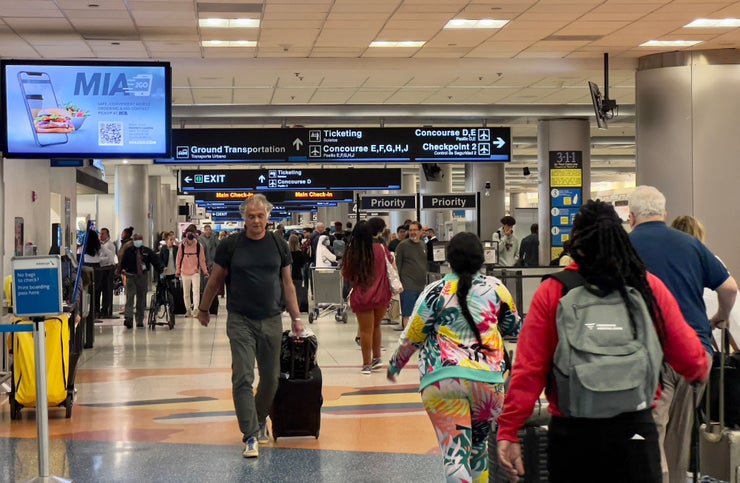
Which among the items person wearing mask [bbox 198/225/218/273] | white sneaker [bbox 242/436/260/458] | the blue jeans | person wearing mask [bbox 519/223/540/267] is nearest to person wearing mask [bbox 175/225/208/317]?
person wearing mask [bbox 198/225/218/273]

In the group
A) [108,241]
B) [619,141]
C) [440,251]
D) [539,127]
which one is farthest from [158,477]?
[619,141]

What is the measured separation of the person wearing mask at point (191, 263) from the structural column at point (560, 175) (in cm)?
725

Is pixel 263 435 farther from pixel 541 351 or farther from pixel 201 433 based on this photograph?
pixel 541 351

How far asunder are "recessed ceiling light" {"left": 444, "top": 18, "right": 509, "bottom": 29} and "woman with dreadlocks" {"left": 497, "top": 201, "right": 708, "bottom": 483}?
8.88 metres

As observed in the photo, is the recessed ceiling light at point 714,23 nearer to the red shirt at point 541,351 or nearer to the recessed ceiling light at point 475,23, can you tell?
the recessed ceiling light at point 475,23

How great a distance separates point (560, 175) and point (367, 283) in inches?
439

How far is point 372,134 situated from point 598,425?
14.4 metres

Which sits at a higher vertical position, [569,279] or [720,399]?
[569,279]

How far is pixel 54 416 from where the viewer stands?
943cm

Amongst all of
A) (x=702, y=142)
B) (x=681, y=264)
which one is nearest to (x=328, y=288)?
(x=702, y=142)

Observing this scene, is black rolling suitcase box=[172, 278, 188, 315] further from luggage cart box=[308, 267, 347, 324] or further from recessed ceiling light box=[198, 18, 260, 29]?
recessed ceiling light box=[198, 18, 260, 29]

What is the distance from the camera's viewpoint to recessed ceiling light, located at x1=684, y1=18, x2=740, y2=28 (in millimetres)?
12328

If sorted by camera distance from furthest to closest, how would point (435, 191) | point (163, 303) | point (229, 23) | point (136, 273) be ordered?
point (435, 191) → point (163, 303) → point (136, 273) → point (229, 23)

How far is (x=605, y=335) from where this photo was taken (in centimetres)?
342
